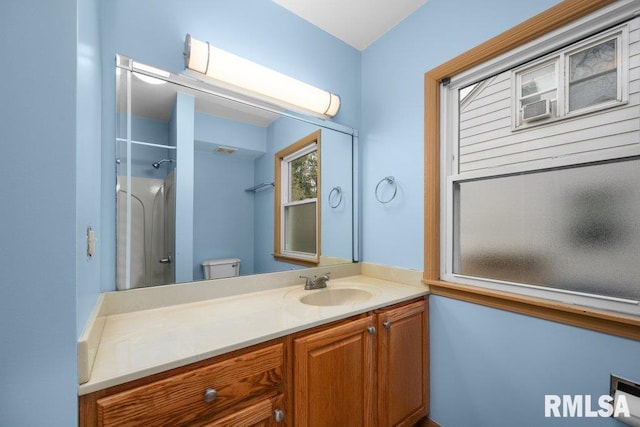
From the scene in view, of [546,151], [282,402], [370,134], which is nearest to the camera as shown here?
[282,402]

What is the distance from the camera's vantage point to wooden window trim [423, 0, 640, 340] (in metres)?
0.97

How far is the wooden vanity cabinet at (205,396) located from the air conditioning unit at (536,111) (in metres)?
1.49

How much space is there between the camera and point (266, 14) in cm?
152

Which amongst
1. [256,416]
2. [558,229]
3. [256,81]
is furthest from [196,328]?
[558,229]

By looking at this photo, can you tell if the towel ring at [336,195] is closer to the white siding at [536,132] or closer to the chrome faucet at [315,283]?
the chrome faucet at [315,283]

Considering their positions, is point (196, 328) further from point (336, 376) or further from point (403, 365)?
point (403, 365)

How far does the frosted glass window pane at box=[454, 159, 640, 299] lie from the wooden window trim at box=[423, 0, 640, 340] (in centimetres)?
11

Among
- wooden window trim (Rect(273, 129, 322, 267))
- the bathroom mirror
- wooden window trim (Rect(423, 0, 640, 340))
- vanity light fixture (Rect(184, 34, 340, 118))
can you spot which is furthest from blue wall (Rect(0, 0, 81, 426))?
wooden window trim (Rect(423, 0, 640, 340))

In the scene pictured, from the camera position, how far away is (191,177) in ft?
4.20

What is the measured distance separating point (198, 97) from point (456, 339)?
189cm

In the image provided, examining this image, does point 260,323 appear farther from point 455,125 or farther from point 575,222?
point 455,125

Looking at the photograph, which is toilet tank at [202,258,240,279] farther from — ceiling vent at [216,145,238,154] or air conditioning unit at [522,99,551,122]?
air conditioning unit at [522,99,551,122]

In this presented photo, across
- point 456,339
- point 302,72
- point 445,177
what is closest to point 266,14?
point 302,72

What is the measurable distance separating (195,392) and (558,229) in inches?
60.4
